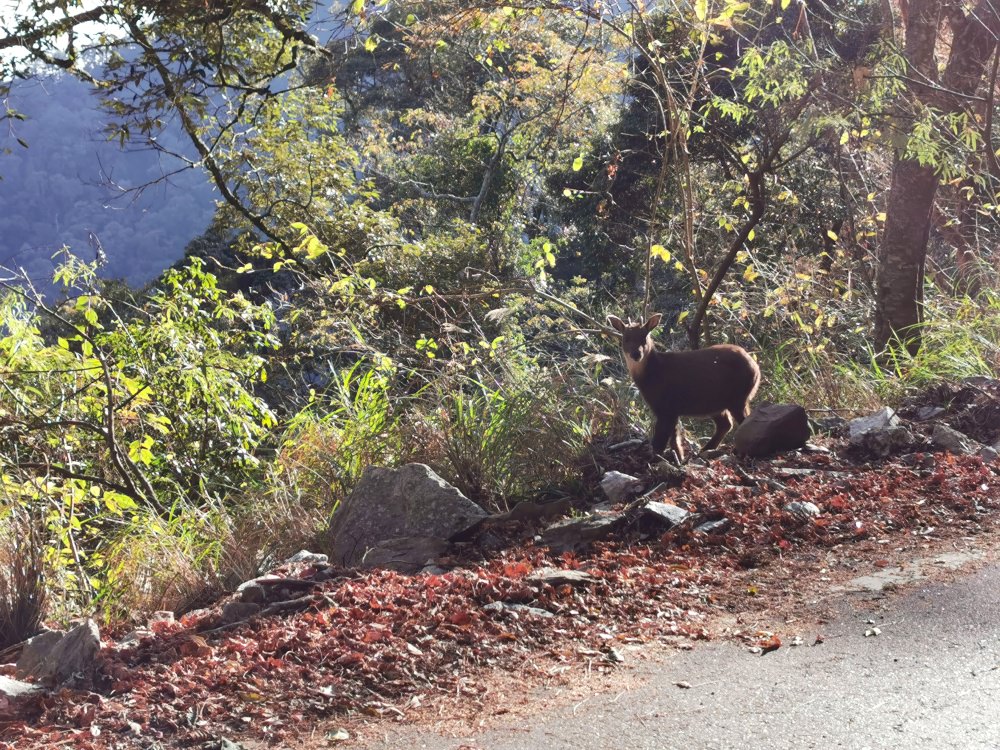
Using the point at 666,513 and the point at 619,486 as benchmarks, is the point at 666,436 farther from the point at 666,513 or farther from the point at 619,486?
the point at 666,513

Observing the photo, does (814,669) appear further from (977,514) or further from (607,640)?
(977,514)

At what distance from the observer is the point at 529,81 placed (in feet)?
47.6

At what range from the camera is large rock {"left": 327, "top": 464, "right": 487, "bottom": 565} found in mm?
5891

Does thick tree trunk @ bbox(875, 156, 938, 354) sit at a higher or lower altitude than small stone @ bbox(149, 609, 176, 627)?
higher

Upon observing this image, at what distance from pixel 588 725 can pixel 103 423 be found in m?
5.11

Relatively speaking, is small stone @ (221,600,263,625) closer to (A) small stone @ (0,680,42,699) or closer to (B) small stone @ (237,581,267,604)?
(B) small stone @ (237,581,267,604)

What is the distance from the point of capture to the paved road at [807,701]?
11.0ft

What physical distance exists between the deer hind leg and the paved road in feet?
12.6

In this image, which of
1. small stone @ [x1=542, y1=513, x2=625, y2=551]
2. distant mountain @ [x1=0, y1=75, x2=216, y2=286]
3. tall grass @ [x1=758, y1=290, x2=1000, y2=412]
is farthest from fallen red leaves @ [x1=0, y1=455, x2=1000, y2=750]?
distant mountain @ [x1=0, y1=75, x2=216, y2=286]

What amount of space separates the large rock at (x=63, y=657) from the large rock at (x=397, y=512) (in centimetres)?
162

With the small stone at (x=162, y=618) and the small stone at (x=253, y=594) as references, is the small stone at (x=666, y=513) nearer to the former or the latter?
the small stone at (x=253, y=594)

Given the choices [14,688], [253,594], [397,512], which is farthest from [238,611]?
[397,512]

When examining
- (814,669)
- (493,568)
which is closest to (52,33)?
(493,568)

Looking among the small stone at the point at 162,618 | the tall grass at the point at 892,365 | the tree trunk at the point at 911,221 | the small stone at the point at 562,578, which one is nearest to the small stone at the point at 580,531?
the small stone at the point at 562,578
